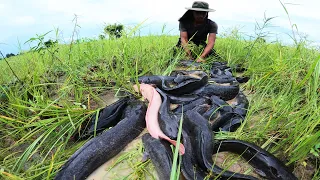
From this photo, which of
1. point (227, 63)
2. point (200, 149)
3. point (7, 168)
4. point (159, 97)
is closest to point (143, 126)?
point (159, 97)

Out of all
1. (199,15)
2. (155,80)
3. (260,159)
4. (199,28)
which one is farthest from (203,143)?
(199,28)

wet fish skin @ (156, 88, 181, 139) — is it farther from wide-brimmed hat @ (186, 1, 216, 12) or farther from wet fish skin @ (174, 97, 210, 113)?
wide-brimmed hat @ (186, 1, 216, 12)

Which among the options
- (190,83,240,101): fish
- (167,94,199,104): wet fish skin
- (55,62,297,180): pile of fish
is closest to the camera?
(55,62,297,180): pile of fish

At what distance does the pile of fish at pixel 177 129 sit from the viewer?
2188 millimetres

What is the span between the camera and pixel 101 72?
3.82 m

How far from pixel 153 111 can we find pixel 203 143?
68cm

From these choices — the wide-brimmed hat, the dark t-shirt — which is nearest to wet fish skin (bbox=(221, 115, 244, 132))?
the wide-brimmed hat

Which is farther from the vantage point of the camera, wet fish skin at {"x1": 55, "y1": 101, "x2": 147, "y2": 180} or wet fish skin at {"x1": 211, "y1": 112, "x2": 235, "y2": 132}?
wet fish skin at {"x1": 211, "y1": 112, "x2": 235, "y2": 132}

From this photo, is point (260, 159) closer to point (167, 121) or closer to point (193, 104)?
point (167, 121)

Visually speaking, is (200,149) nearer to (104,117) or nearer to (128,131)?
(128,131)

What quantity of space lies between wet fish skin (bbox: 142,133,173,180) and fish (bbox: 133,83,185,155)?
2.1 inches

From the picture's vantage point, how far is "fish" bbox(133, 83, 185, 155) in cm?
248

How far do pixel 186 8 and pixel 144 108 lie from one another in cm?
331

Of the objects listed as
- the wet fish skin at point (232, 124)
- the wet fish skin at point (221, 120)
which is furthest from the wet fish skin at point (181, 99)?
the wet fish skin at point (232, 124)
